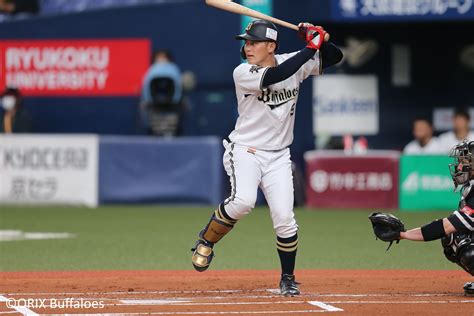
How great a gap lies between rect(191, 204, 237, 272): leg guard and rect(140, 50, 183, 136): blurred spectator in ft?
30.8

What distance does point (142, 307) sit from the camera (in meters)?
6.91

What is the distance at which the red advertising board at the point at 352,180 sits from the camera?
1595 centimetres

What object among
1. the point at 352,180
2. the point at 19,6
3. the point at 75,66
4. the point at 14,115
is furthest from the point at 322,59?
the point at 19,6

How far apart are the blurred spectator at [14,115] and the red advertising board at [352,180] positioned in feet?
15.1

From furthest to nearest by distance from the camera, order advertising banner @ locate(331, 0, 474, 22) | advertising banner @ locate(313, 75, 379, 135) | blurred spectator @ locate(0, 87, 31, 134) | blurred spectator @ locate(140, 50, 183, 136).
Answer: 1. advertising banner @ locate(313, 75, 379, 135)
2. blurred spectator @ locate(0, 87, 31, 134)
3. blurred spectator @ locate(140, 50, 183, 136)
4. advertising banner @ locate(331, 0, 474, 22)

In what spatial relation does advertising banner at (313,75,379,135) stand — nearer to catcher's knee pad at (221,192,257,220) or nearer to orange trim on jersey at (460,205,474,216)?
catcher's knee pad at (221,192,257,220)

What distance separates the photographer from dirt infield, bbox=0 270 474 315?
22.3ft

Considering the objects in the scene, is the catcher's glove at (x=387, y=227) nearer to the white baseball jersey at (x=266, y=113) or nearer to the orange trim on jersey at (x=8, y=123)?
the white baseball jersey at (x=266, y=113)

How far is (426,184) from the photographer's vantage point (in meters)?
15.8

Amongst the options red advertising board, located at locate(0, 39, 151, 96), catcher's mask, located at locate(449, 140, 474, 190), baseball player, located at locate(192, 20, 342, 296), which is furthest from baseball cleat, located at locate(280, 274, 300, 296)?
red advertising board, located at locate(0, 39, 151, 96)

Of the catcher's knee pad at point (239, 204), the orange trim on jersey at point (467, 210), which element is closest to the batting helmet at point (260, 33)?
the catcher's knee pad at point (239, 204)

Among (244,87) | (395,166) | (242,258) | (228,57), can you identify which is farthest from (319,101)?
(244,87)

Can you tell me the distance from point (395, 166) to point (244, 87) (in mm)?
8624

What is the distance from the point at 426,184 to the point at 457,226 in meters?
8.59
